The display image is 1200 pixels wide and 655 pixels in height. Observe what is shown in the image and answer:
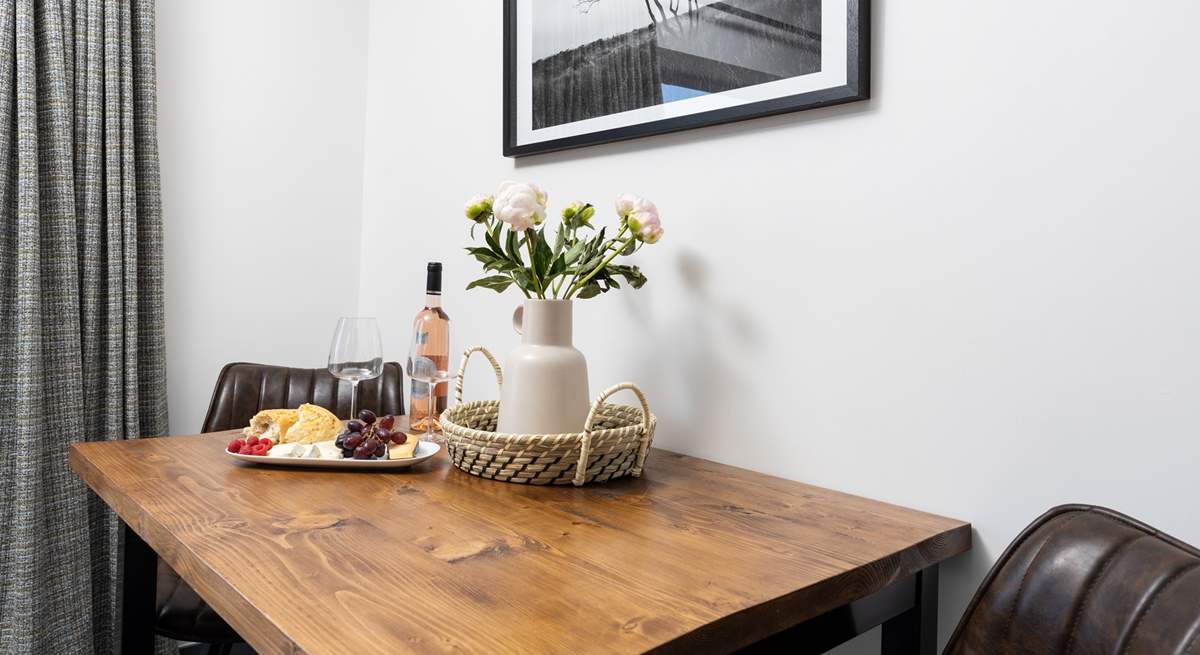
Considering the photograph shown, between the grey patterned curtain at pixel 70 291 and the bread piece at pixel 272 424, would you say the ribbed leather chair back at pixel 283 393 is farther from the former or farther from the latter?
the bread piece at pixel 272 424

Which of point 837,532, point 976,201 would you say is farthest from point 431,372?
point 976,201

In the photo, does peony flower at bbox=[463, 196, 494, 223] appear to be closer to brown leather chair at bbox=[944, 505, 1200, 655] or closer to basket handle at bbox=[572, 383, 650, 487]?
basket handle at bbox=[572, 383, 650, 487]

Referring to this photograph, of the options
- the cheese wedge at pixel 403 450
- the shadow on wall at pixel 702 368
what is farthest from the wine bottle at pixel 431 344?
the shadow on wall at pixel 702 368

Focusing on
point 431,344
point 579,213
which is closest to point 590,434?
point 579,213

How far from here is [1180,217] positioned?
2.90 ft

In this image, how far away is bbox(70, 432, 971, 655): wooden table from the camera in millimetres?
664

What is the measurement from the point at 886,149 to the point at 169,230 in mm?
1821

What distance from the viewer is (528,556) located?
84 cm

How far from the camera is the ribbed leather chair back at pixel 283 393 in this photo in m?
1.82

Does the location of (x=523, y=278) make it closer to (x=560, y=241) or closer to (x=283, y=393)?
(x=560, y=241)

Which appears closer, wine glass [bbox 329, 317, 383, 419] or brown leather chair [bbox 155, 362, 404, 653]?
wine glass [bbox 329, 317, 383, 419]

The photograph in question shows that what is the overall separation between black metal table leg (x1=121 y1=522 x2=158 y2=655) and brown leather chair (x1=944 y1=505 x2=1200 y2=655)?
1.24 meters

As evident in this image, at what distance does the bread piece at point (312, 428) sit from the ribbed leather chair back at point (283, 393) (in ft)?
1.37

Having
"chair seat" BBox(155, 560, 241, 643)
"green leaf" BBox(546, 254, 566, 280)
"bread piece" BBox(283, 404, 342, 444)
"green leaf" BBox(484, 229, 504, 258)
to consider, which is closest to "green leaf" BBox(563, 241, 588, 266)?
"green leaf" BBox(546, 254, 566, 280)
